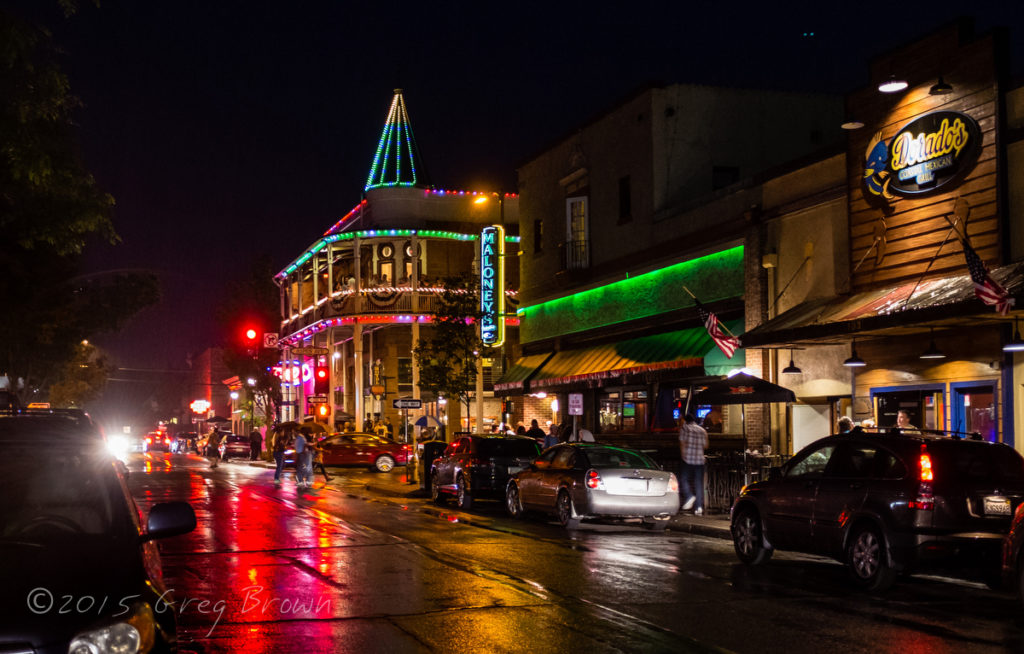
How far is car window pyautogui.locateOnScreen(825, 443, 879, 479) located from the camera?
41.0 feet

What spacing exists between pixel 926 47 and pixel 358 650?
17.0m

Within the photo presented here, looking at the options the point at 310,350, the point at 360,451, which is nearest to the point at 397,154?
the point at 310,350

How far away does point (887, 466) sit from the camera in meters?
12.2

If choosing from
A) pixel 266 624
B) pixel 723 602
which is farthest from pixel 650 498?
pixel 266 624

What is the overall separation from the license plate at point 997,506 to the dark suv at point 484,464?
40.7 ft

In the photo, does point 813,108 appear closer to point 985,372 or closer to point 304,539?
point 985,372

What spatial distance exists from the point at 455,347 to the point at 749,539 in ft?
73.4

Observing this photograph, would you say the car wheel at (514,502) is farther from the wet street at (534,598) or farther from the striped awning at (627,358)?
the striped awning at (627,358)

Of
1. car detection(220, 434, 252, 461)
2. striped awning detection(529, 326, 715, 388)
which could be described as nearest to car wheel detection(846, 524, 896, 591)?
striped awning detection(529, 326, 715, 388)

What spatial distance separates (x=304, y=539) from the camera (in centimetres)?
1644

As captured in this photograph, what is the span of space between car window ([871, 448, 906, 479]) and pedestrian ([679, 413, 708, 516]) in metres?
7.97

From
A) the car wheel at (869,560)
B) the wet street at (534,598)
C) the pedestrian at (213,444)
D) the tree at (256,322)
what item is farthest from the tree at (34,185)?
the tree at (256,322)

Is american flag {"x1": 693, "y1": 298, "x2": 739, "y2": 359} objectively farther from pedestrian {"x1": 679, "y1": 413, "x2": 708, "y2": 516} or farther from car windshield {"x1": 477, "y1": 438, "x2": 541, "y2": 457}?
car windshield {"x1": 477, "y1": 438, "x2": 541, "y2": 457}

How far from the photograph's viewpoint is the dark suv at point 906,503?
38.0 ft
